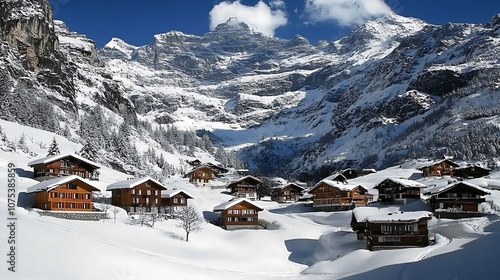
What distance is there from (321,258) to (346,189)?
34.8 meters

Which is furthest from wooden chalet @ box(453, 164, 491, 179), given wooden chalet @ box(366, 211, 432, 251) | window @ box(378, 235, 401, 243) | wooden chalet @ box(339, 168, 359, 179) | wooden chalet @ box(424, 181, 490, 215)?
window @ box(378, 235, 401, 243)

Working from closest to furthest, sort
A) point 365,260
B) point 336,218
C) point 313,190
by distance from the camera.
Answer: point 365,260 → point 336,218 → point 313,190

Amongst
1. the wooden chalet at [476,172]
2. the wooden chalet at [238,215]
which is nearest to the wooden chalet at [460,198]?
the wooden chalet at [238,215]

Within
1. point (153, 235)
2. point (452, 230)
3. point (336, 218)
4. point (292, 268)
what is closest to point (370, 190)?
point (336, 218)

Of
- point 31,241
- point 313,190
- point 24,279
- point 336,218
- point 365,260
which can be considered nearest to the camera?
point 24,279

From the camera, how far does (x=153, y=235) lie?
62156 millimetres

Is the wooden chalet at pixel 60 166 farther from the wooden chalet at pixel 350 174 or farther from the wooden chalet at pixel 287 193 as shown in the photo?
the wooden chalet at pixel 350 174

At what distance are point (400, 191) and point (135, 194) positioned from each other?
47220 mm

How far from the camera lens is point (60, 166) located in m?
84.3

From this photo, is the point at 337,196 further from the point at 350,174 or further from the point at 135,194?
the point at 350,174

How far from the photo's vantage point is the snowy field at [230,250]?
1524 inches

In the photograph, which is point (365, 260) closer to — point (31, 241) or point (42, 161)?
point (31, 241)

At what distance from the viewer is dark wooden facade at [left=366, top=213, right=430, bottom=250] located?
6369 cm

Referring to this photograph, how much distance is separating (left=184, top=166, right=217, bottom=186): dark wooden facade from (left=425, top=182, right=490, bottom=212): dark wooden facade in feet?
209
